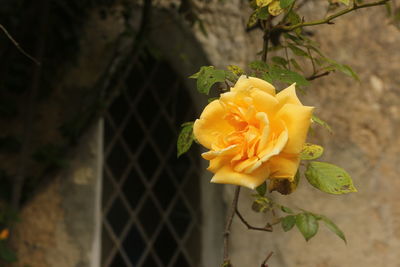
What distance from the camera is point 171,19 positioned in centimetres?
293

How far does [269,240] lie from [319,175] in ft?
6.07

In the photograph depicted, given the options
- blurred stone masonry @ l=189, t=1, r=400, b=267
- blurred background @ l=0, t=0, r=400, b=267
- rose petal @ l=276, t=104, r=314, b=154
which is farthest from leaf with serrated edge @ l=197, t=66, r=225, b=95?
blurred stone masonry @ l=189, t=1, r=400, b=267

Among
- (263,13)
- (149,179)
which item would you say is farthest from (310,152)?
(149,179)

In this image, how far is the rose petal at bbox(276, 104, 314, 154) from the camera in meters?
1.04

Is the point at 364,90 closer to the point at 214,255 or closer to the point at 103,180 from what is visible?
the point at 214,255

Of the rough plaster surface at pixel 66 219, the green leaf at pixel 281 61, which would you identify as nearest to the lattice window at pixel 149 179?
the rough plaster surface at pixel 66 219

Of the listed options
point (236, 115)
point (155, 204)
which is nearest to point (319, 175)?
point (236, 115)

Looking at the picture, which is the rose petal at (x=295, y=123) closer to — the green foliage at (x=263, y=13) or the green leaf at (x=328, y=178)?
the green leaf at (x=328, y=178)

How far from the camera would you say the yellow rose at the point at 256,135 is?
103 cm

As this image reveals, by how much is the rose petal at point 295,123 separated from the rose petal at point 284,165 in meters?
0.02

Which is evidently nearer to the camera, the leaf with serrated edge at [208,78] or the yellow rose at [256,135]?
the yellow rose at [256,135]

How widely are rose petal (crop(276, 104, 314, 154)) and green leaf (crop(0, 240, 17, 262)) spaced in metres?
Answer: 1.76

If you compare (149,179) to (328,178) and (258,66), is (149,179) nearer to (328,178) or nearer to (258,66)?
(258,66)

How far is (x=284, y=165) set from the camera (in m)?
1.06
